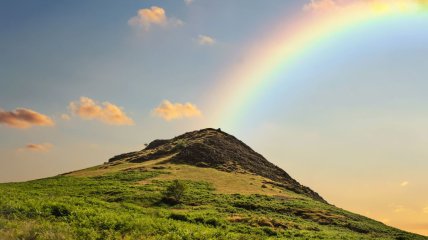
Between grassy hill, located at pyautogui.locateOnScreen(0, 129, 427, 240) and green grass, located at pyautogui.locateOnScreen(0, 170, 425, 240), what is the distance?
10 centimetres

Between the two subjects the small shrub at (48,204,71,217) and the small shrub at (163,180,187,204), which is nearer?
the small shrub at (48,204,71,217)

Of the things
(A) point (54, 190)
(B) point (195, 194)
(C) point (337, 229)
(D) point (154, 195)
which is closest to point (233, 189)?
(B) point (195, 194)

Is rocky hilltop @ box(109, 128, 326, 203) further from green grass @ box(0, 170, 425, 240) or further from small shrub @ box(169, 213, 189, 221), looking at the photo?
small shrub @ box(169, 213, 189, 221)

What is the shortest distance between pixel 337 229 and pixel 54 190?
41042 millimetres

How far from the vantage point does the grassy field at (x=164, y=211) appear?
26594mm

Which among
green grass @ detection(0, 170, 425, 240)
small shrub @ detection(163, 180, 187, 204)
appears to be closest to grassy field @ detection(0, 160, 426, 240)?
green grass @ detection(0, 170, 425, 240)

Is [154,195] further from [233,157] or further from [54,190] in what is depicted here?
[233,157]

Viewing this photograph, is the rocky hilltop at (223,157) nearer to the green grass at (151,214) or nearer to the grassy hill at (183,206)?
the grassy hill at (183,206)

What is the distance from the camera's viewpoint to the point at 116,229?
2767 cm

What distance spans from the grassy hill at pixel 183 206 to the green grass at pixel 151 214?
0.10 metres

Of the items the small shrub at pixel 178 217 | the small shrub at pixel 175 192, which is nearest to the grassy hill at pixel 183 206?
the small shrub at pixel 178 217

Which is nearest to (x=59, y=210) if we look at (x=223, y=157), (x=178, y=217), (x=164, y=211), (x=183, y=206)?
(x=178, y=217)

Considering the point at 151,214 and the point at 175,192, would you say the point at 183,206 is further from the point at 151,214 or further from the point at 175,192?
the point at 151,214

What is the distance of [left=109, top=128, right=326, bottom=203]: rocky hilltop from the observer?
95062 mm
